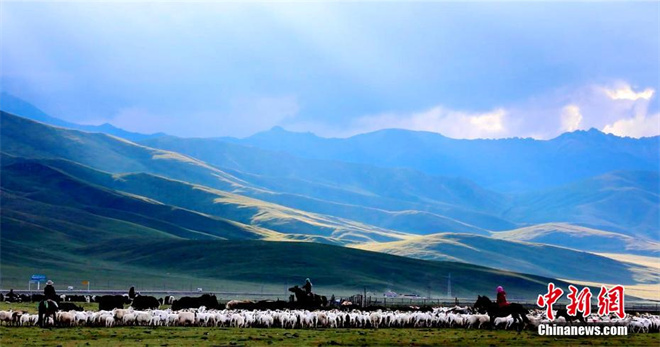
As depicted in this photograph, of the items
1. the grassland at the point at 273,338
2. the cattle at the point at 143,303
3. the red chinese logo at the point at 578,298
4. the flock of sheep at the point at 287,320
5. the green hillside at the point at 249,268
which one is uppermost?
the green hillside at the point at 249,268

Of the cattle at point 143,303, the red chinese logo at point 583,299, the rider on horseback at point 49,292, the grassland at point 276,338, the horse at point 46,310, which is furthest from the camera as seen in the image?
the cattle at point 143,303

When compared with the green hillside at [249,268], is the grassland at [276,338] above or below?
below

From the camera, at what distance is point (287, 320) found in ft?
155

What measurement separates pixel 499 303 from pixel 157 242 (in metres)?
159

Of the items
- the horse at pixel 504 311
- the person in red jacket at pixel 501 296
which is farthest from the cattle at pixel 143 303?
the person in red jacket at pixel 501 296

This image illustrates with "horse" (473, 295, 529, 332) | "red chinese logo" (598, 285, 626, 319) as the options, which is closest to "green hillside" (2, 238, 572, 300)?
"horse" (473, 295, 529, 332)

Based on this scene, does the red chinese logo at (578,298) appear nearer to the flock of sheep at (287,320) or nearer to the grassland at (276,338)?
the grassland at (276,338)

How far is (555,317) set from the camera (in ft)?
169

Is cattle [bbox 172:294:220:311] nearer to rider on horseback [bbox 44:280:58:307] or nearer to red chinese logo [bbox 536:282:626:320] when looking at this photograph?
rider on horseback [bbox 44:280:58:307]

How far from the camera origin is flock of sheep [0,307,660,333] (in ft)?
148

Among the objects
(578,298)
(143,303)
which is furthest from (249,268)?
(578,298)

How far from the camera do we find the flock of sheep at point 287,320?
148 ft

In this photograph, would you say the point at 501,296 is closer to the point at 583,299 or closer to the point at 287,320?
the point at 583,299

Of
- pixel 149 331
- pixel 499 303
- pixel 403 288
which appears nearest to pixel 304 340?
pixel 149 331
